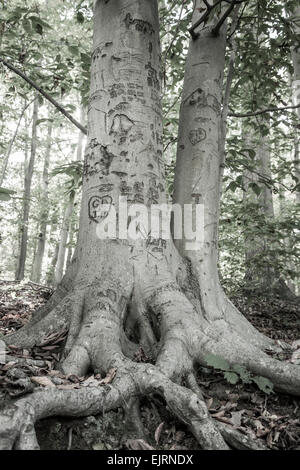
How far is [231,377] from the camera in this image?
2285 mm

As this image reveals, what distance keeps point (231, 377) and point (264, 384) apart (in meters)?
0.21

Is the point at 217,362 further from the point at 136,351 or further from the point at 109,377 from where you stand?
the point at 109,377

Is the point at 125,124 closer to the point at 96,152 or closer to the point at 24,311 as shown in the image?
the point at 96,152

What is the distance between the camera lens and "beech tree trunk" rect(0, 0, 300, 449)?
6.54ft

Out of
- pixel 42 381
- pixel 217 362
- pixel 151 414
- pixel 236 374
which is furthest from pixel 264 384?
pixel 42 381

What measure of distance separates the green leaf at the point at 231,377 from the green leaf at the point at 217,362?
32 mm

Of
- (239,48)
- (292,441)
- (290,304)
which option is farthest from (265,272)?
(292,441)

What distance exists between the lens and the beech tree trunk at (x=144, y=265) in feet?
6.54

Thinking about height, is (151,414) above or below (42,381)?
below

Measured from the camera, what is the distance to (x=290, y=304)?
5473 millimetres

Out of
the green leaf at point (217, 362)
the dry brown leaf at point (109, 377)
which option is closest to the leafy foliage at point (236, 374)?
the green leaf at point (217, 362)

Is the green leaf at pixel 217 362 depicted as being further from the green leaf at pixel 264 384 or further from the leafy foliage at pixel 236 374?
the green leaf at pixel 264 384

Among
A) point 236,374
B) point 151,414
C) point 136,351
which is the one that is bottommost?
point 151,414

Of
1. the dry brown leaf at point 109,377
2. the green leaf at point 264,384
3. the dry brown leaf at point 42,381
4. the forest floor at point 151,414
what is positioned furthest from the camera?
the green leaf at point 264,384
